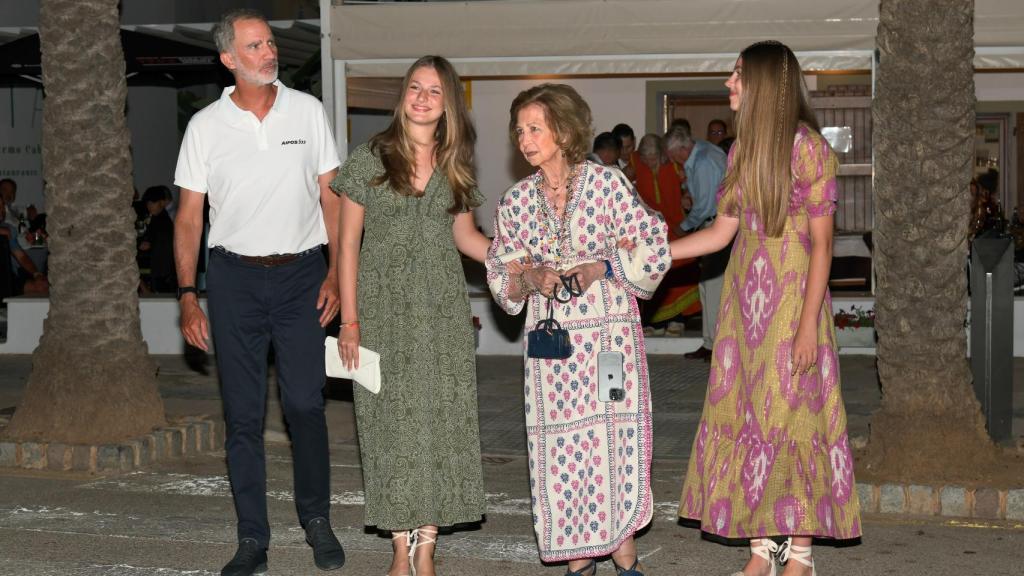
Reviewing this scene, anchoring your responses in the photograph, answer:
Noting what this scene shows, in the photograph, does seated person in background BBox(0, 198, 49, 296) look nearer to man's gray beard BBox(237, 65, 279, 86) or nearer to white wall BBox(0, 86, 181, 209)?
white wall BBox(0, 86, 181, 209)

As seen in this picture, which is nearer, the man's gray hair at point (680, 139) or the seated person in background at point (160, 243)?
the man's gray hair at point (680, 139)

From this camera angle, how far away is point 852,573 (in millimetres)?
5922

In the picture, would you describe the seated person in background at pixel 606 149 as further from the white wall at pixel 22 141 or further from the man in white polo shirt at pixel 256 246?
the white wall at pixel 22 141

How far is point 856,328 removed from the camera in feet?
40.6

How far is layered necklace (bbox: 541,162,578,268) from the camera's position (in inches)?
213

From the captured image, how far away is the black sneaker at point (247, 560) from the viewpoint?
19.4ft

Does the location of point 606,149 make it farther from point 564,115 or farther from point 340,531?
point 564,115

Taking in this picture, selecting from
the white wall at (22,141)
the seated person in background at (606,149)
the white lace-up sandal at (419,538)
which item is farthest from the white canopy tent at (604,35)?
the white wall at (22,141)

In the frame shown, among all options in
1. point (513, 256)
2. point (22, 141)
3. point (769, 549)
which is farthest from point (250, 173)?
point (22, 141)

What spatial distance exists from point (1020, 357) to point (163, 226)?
333 inches

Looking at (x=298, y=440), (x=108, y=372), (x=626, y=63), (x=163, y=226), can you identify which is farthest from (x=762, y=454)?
(x=163, y=226)

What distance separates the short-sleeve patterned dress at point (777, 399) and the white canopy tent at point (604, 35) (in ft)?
21.2

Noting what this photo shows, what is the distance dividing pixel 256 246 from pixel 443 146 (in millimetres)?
929

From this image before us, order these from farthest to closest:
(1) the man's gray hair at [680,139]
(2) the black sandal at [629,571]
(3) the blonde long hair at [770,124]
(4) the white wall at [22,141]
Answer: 1. (4) the white wall at [22,141]
2. (1) the man's gray hair at [680,139]
3. (2) the black sandal at [629,571]
4. (3) the blonde long hair at [770,124]
